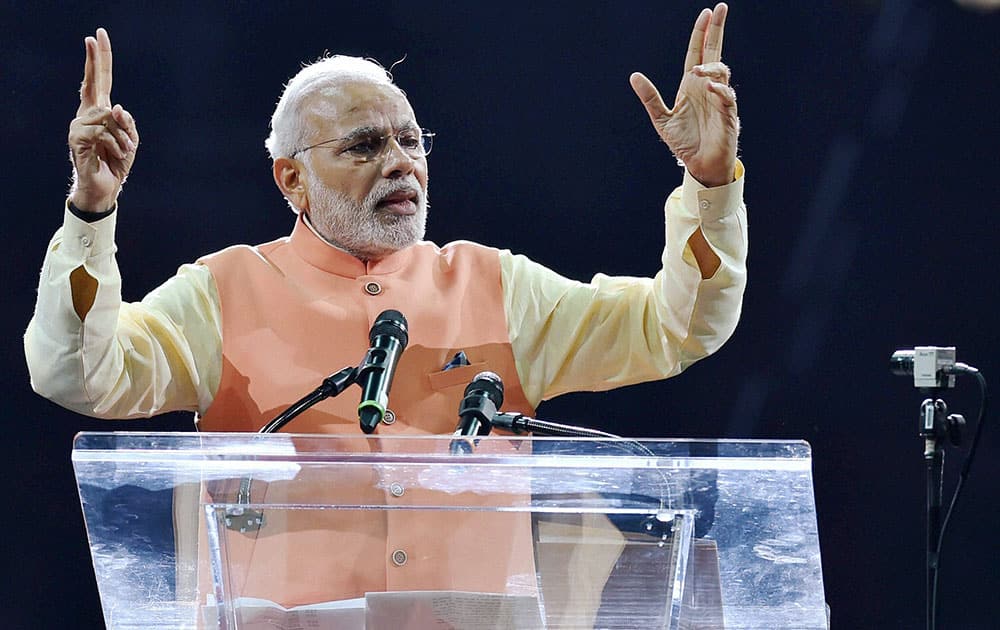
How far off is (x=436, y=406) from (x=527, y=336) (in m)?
0.25

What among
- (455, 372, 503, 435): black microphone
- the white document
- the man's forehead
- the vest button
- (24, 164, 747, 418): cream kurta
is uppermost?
the man's forehead

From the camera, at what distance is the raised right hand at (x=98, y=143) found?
2211mm

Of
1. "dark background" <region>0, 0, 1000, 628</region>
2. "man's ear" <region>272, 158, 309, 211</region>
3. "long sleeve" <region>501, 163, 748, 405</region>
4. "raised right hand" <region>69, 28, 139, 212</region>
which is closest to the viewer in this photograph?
"raised right hand" <region>69, 28, 139, 212</region>

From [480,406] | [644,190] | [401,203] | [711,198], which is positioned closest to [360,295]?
[401,203]

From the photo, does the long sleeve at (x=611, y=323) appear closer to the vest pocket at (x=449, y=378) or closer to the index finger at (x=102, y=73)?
the vest pocket at (x=449, y=378)

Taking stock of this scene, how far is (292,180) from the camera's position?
2.92m

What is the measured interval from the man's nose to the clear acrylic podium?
1305 millimetres

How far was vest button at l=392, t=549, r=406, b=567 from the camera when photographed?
1.50 metres

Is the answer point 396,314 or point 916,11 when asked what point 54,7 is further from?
point 916,11

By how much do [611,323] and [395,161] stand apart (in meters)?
0.52

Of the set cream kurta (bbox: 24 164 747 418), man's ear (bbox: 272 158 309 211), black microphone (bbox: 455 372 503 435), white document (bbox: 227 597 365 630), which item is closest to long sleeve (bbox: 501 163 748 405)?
cream kurta (bbox: 24 164 747 418)

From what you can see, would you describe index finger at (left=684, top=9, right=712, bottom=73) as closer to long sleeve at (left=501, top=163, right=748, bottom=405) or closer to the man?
the man

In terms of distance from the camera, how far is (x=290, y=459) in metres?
1.49

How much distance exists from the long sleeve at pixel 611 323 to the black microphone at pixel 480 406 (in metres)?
0.69
